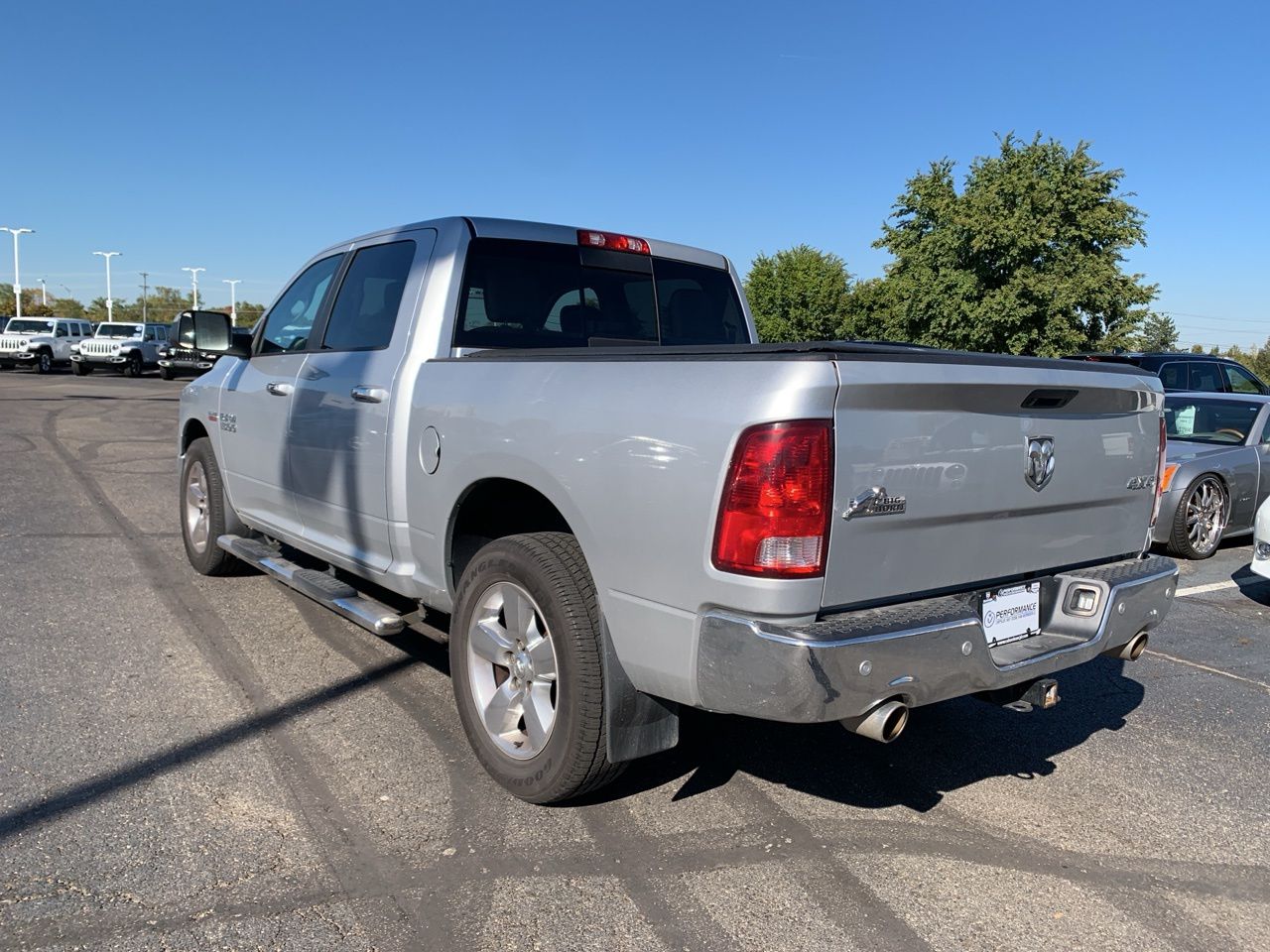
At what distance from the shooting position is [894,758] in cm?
395

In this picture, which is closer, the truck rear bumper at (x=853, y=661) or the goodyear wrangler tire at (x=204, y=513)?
the truck rear bumper at (x=853, y=661)

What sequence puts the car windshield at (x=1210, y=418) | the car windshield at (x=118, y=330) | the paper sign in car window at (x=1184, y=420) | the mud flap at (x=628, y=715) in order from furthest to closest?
1. the car windshield at (x=118, y=330)
2. the paper sign in car window at (x=1184, y=420)
3. the car windshield at (x=1210, y=418)
4. the mud flap at (x=628, y=715)

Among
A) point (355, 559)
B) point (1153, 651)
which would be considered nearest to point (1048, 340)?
point (1153, 651)

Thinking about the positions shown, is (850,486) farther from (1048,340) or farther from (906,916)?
(1048,340)

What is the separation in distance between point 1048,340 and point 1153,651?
3649 cm

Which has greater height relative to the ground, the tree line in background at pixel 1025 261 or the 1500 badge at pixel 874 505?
the tree line in background at pixel 1025 261

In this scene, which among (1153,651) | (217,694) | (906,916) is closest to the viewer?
(906,916)

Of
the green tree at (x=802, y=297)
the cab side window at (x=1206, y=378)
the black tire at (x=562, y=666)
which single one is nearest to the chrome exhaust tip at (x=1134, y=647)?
the black tire at (x=562, y=666)

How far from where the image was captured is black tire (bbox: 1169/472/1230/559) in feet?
27.5

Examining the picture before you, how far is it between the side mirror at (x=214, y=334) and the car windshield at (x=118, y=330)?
115 feet

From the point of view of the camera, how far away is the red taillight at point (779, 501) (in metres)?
2.60

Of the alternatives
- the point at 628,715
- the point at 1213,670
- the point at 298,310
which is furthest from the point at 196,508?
the point at 1213,670

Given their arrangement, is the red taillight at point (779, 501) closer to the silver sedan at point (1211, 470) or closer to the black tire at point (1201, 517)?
the silver sedan at point (1211, 470)

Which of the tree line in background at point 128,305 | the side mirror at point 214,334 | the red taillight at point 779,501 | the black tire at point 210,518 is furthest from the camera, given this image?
the tree line in background at point 128,305
